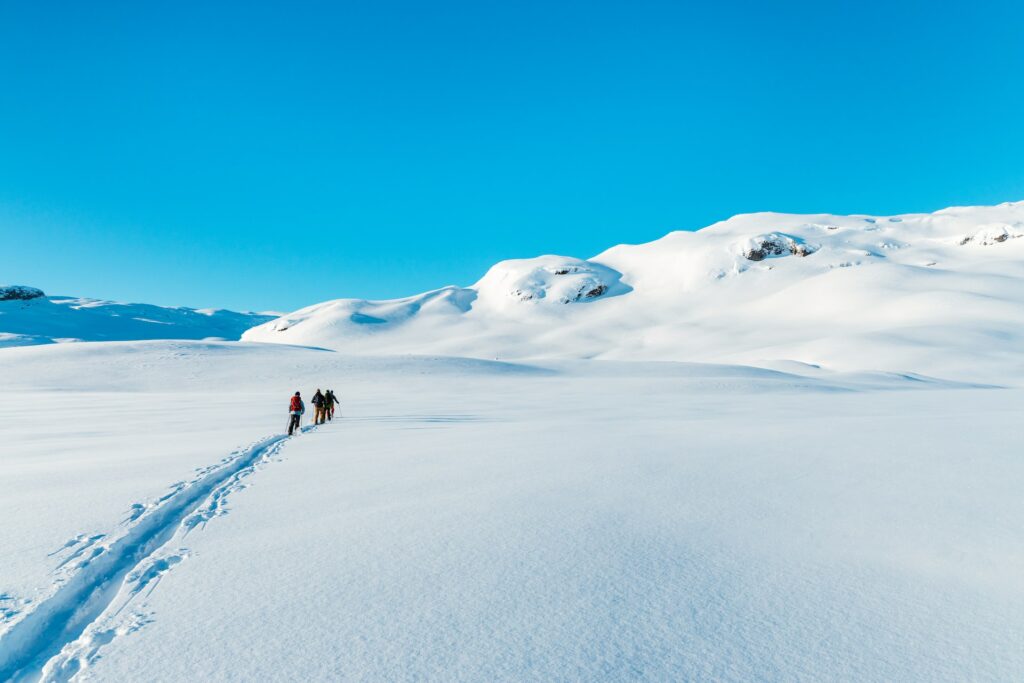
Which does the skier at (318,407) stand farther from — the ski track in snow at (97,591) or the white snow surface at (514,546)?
the ski track in snow at (97,591)

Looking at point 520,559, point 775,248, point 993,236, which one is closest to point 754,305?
point 775,248

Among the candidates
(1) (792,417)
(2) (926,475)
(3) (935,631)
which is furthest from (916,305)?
(3) (935,631)

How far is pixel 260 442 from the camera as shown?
46.2 feet

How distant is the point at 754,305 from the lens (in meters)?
124

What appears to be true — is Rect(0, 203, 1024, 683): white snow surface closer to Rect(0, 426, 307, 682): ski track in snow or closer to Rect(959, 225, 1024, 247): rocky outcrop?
Rect(0, 426, 307, 682): ski track in snow

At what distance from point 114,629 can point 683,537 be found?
488cm

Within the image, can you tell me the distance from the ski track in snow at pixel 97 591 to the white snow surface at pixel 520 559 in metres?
0.02

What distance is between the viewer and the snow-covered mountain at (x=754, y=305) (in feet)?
239

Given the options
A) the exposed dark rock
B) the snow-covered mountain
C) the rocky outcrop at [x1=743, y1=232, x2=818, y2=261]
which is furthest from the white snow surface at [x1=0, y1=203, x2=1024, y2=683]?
the rocky outcrop at [x1=743, y1=232, x2=818, y2=261]

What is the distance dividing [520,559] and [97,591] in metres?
3.56

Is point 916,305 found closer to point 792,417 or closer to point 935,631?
point 792,417

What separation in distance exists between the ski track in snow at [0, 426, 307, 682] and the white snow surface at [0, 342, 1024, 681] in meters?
0.02

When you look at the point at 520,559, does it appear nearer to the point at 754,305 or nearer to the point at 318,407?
the point at 318,407

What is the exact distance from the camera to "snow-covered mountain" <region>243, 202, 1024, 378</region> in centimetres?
7294
